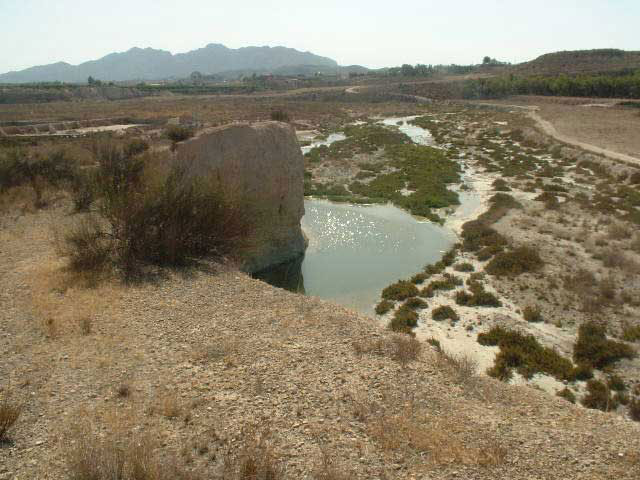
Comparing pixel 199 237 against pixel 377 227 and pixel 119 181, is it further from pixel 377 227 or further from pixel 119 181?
pixel 377 227

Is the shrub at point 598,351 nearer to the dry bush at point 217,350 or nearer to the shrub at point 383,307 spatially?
the shrub at point 383,307

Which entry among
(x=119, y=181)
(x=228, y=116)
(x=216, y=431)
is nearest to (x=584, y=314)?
(x=216, y=431)

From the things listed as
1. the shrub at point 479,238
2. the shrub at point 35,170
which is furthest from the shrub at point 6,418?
the shrub at point 479,238

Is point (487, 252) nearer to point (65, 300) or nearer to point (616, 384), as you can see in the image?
point (616, 384)

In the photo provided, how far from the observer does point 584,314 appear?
16.1 metres

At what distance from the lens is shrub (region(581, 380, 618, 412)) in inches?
460

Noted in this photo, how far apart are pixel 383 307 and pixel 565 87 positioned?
9799 centimetres

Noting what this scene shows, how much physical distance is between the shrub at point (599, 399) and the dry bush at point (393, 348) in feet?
14.7

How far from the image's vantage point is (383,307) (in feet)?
56.7

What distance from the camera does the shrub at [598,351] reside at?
1346 cm

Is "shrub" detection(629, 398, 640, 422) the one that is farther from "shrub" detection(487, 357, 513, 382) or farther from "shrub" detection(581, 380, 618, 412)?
"shrub" detection(487, 357, 513, 382)

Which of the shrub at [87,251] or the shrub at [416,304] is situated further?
the shrub at [416,304]

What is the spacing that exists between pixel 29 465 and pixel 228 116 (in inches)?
2835

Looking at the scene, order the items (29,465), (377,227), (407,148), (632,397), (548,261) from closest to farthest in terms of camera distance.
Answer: (29,465), (632,397), (548,261), (377,227), (407,148)
